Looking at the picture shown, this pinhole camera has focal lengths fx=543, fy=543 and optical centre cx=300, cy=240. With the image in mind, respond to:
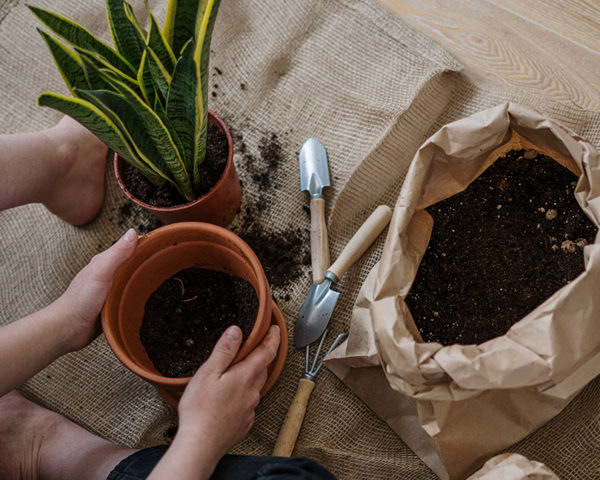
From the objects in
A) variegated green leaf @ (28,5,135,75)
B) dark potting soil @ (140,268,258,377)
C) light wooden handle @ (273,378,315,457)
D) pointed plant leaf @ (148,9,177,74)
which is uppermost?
pointed plant leaf @ (148,9,177,74)

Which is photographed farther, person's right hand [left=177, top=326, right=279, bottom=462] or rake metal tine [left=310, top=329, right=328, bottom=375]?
rake metal tine [left=310, top=329, right=328, bottom=375]

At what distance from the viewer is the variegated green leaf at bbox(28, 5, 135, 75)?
647mm

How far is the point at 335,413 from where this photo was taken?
0.89 m

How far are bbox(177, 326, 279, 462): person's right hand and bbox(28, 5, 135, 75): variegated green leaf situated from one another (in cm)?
39

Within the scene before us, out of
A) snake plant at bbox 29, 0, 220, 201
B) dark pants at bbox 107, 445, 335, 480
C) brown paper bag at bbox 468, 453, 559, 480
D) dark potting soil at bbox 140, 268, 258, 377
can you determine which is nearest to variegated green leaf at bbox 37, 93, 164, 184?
snake plant at bbox 29, 0, 220, 201

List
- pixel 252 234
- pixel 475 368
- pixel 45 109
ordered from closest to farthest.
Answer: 1. pixel 475 368
2. pixel 252 234
3. pixel 45 109

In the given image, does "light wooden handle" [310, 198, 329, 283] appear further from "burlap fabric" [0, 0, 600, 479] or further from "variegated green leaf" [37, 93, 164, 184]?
"variegated green leaf" [37, 93, 164, 184]

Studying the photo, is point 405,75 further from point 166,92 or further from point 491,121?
point 166,92

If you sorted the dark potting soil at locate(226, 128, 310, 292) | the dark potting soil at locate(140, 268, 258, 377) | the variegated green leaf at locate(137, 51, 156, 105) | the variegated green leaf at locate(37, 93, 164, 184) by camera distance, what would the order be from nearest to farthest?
the variegated green leaf at locate(37, 93, 164, 184)
the variegated green leaf at locate(137, 51, 156, 105)
the dark potting soil at locate(140, 268, 258, 377)
the dark potting soil at locate(226, 128, 310, 292)

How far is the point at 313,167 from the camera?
96cm

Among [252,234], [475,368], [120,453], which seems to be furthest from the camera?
[252,234]

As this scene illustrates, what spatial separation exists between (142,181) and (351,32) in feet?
1.63

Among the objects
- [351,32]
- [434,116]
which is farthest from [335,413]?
[351,32]

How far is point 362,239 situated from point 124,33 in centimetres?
46
